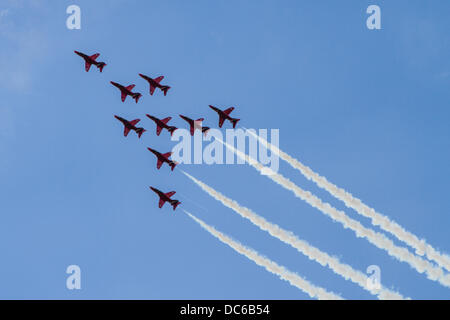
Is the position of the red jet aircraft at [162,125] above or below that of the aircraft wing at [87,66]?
below

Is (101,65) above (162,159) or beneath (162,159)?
above

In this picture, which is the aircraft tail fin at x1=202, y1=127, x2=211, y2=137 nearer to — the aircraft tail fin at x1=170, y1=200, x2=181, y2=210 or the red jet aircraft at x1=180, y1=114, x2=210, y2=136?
the red jet aircraft at x1=180, y1=114, x2=210, y2=136

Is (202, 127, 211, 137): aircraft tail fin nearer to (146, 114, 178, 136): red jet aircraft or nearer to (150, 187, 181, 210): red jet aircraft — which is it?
(146, 114, 178, 136): red jet aircraft

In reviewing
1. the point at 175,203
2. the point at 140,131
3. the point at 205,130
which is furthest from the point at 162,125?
the point at 175,203

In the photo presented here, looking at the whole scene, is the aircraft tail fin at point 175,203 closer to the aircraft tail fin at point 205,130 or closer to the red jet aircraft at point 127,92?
the aircraft tail fin at point 205,130

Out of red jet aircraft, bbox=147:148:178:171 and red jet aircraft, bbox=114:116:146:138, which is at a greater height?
red jet aircraft, bbox=114:116:146:138

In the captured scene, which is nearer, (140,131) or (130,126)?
(140,131)

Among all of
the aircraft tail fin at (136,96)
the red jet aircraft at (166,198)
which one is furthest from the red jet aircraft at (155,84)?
the red jet aircraft at (166,198)

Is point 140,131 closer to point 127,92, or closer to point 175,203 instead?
point 127,92

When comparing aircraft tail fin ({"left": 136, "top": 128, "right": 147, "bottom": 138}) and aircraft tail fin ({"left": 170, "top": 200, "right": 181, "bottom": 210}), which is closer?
aircraft tail fin ({"left": 170, "top": 200, "right": 181, "bottom": 210})

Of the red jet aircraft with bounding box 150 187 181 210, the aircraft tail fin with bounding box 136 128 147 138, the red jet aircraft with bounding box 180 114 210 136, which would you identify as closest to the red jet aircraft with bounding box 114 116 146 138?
the aircraft tail fin with bounding box 136 128 147 138

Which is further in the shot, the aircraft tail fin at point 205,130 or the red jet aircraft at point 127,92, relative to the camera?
the red jet aircraft at point 127,92
